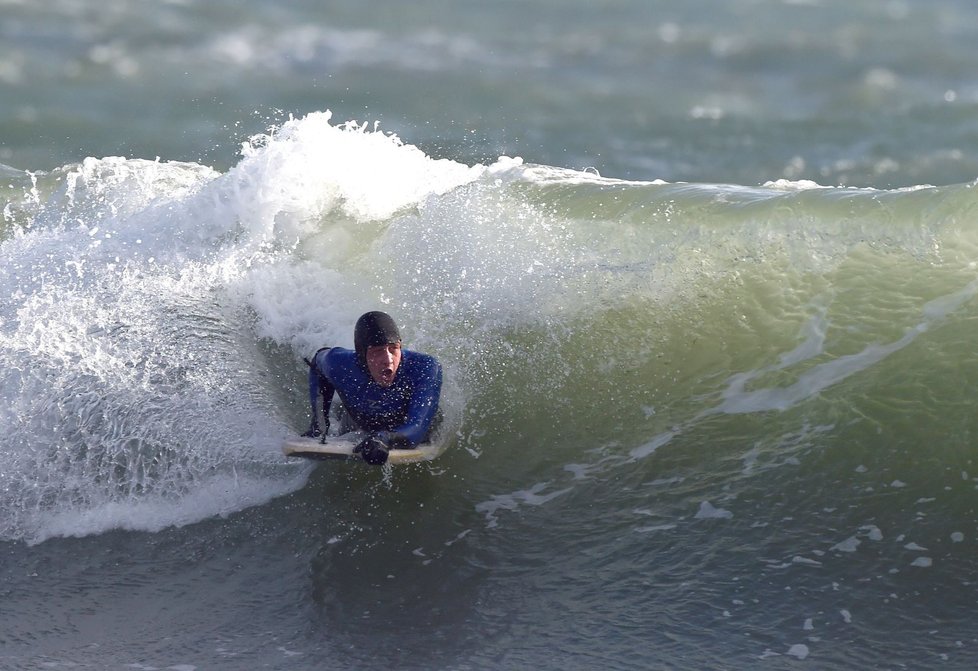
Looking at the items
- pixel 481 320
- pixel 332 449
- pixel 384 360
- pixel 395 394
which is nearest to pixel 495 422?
pixel 481 320

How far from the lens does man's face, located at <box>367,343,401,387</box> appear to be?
21.5ft

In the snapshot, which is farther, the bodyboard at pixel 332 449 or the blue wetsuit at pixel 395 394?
the blue wetsuit at pixel 395 394

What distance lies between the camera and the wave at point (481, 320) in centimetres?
722

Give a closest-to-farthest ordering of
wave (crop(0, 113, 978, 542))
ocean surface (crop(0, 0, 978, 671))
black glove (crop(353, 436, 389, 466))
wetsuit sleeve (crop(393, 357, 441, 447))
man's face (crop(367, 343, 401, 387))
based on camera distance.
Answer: ocean surface (crop(0, 0, 978, 671)) → black glove (crop(353, 436, 389, 466)) → man's face (crop(367, 343, 401, 387)) → wetsuit sleeve (crop(393, 357, 441, 447)) → wave (crop(0, 113, 978, 542))

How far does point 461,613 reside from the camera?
236 inches

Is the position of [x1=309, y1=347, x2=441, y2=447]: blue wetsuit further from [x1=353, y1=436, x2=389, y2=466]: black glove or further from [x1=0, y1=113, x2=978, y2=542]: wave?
[x1=0, y1=113, x2=978, y2=542]: wave

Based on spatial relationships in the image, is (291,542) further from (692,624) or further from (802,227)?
(802,227)

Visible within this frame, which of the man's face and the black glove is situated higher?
the man's face

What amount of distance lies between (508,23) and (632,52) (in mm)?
1779

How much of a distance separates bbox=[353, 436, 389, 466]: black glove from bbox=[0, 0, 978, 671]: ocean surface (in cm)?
57

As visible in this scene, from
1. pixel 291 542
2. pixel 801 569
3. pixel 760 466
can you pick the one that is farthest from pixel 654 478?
pixel 291 542

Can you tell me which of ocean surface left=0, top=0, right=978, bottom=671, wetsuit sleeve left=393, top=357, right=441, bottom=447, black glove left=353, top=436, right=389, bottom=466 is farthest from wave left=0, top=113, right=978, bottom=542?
black glove left=353, top=436, right=389, bottom=466

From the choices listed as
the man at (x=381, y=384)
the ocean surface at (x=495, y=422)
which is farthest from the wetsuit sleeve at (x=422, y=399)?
the ocean surface at (x=495, y=422)

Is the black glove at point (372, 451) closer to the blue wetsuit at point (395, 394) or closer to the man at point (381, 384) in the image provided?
→ the man at point (381, 384)
